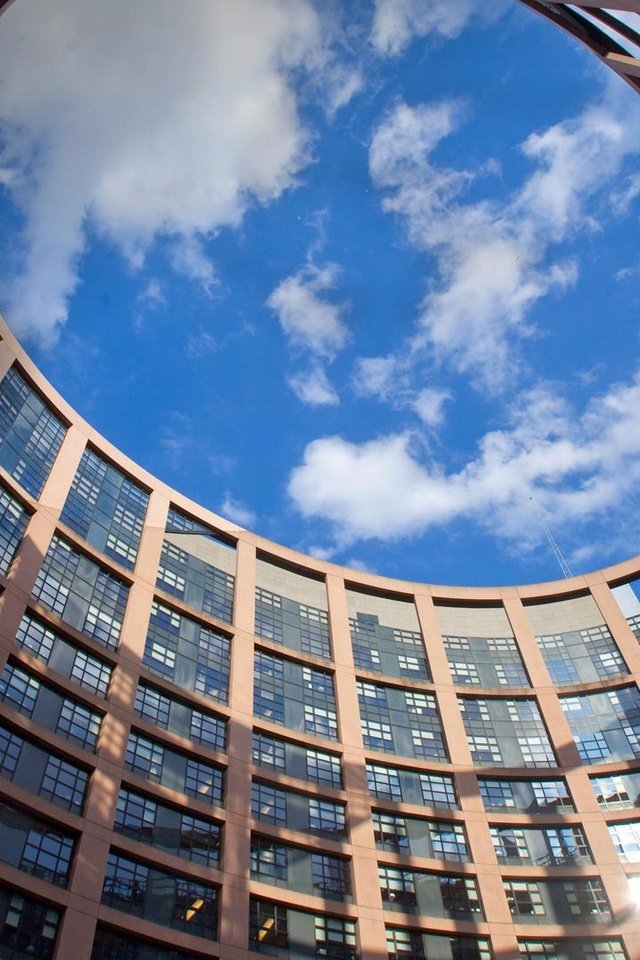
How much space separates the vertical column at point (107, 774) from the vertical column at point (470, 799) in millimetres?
19181

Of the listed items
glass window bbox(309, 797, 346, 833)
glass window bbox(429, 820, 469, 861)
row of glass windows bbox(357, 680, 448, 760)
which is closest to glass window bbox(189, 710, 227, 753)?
glass window bbox(309, 797, 346, 833)

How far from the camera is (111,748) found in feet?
125

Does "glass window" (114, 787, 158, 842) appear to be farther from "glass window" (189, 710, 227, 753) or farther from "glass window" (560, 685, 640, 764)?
"glass window" (560, 685, 640, 764)

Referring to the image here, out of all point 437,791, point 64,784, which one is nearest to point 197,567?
point 64,784

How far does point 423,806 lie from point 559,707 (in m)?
12.0

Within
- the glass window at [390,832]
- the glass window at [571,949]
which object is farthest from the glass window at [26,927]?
the glass window at [571,949]

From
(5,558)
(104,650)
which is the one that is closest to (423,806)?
(104,650)

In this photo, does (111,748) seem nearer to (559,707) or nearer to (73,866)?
(73,866)

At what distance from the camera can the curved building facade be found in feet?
116

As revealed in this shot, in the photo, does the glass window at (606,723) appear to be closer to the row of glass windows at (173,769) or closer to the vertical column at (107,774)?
the row of glass windows at (173,769)

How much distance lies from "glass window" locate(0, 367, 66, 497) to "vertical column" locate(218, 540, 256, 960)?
14157 millimetres

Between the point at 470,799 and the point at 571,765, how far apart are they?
266 inches

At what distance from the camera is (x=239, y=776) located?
1634 inches

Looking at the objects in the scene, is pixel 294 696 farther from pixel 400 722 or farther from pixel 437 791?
pixel 437 791
